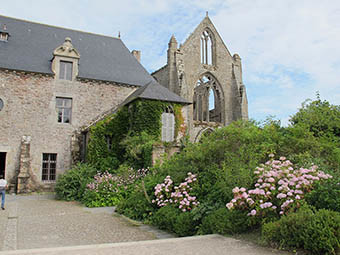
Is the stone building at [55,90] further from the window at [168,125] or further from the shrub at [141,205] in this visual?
the shrub at [141,205]

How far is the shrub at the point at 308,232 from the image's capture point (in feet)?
12.2

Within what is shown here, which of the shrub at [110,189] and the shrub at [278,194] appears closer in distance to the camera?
the shrub at [278,194]

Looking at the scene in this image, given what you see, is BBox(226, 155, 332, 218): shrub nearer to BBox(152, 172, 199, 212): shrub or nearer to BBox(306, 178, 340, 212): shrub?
BBox(306, 178, 340, 212): shrub

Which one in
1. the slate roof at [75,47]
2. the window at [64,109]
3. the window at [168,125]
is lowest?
the window at [168,125]

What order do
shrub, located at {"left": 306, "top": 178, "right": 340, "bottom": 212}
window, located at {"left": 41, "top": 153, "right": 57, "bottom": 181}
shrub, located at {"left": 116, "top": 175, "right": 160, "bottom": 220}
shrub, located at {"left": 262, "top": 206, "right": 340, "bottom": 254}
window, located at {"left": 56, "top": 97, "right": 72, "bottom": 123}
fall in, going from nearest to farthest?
shrub, located at {"left": 262, "top": 206, "right": 340, "bottom": 254} < shrub, located at {"left": 306, "top": 178, "right": 340, "bottom": 212} < shrub, located at {"left": 116, "top": 175, "right": 160, "bottom": 220} < window, located at {"left": 41, "top": 153, "right": 57, "bottom": 181} < window, located at {"left": 56, "top": 97, "right": 72, "bottom": 123}

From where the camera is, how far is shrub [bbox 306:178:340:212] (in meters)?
4.43

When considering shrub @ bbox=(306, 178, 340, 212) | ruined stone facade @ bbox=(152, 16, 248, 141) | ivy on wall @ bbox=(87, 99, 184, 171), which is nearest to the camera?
shrub @ bbox=(306, 178, 340, 212)

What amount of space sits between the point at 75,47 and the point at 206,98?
10534mm

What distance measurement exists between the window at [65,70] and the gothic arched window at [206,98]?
33.0 ft

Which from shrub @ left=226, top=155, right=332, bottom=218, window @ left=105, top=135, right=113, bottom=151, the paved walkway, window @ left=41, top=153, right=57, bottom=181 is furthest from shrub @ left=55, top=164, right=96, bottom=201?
shrub @ left=226, top=155, right=332, bottom=218

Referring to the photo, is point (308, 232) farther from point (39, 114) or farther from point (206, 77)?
point (206, 77)

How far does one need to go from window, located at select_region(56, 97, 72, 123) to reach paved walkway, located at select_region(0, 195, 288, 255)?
824cm

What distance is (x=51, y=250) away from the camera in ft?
12.8

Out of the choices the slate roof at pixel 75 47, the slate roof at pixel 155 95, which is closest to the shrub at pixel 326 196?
the slate roof at pixel 155 95
